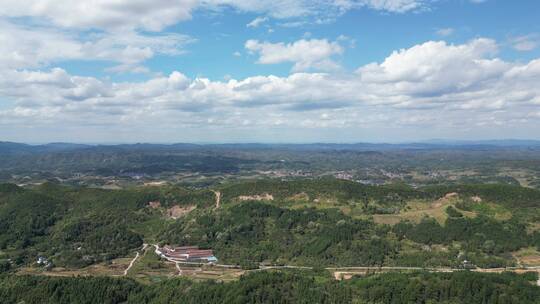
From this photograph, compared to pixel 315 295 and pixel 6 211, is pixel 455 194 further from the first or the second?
pixel 6 211

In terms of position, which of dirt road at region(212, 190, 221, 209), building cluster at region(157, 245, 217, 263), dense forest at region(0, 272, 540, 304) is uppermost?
dirt road at region(212, 190, 221, 209)

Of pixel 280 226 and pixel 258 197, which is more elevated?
pixel 258 197

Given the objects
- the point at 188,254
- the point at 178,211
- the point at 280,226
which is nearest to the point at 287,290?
the point at 188,254

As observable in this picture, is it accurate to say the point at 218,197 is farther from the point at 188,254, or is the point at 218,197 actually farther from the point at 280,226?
the point at 188,254


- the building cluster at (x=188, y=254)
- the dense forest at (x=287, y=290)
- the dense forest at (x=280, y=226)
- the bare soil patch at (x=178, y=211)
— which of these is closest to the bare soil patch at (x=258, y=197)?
the dense forest at (x=280, y=226)

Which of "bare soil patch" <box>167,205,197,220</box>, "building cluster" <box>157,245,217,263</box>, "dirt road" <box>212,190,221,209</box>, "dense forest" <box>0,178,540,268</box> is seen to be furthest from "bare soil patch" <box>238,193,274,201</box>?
"building cluster" <box>157,245,217,263</box>

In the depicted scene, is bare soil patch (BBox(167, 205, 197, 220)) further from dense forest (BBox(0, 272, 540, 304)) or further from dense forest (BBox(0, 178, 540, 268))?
dense forest (BBox(0, 272, 540, 304))
